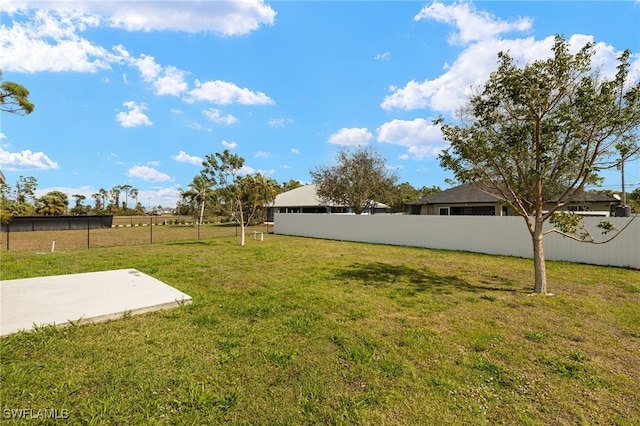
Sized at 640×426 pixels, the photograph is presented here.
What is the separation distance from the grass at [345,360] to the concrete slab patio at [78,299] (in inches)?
12.7

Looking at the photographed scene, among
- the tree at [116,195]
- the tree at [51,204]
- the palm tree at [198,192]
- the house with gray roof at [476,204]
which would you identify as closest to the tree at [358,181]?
the house with gray roof at [476,204]

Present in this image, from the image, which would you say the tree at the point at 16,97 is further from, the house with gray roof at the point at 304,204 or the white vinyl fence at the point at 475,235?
the house with gray roof at the point at 304,204

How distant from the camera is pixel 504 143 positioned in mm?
5887

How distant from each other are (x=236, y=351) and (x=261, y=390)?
2.67 ft

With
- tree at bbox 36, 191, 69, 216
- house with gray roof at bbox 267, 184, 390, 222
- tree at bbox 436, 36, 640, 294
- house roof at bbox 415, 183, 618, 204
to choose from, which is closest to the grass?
tree at bbox 436, 36, 640, 294

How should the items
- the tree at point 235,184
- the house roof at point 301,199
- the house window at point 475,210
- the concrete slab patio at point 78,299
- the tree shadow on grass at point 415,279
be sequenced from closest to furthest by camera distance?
the concrete slab patio at point 78,299 < the tree shadow on grass at point 415,279 < the tree at point 235,184 < the house window at point 475,210 < the house roof at point 301,199

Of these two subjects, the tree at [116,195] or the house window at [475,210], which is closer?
the house window at [475,210]

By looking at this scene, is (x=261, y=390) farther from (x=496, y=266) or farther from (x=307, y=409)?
(x=496, y=266)

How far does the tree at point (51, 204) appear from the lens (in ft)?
103

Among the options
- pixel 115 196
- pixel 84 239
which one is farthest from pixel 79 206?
pixel 84 239

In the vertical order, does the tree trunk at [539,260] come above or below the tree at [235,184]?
below

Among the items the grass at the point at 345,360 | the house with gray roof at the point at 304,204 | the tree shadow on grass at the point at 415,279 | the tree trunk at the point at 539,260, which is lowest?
the grass at the point at 345,360

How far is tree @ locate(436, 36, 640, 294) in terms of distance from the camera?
194 inches

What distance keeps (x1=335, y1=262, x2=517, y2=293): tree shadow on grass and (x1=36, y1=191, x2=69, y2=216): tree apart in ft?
124
